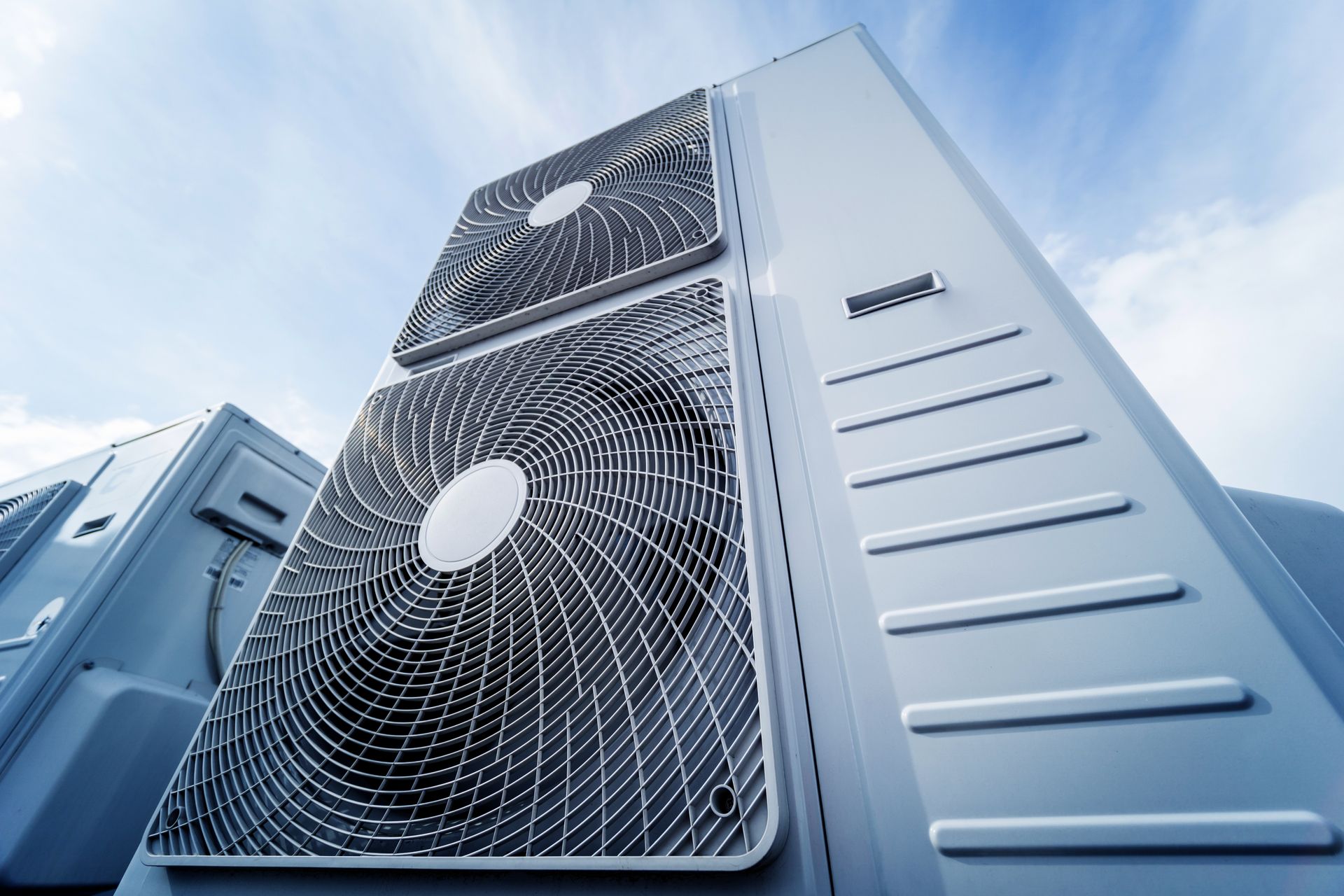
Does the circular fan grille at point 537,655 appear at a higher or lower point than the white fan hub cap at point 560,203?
lower

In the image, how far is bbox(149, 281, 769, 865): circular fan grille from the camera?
624 millimetres

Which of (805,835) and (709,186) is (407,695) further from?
(709,186)

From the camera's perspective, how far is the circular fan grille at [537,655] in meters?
0.62

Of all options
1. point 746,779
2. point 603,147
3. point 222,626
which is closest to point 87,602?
point 222,626

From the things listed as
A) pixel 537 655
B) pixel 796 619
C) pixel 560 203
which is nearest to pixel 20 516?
pixel 560 203

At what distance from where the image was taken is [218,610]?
1698mm

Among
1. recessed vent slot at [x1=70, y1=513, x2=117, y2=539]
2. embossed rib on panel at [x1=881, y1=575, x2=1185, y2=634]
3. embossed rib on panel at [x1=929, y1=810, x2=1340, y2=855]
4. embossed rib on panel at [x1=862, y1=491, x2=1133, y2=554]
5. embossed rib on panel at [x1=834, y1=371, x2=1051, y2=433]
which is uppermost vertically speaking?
recessed vent slot at [x1=70, y1=513, x2=117, y2=539]

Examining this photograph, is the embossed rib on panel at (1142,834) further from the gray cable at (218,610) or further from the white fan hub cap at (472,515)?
the gray cable at (218,610)

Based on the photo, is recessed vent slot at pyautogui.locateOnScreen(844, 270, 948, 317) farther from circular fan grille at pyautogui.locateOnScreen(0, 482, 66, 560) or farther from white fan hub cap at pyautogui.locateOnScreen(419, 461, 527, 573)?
circular fan grille at pyautogui.locateOnScreen(0, 482, 66, 560)

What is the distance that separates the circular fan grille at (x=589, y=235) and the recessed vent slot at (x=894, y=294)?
34cm

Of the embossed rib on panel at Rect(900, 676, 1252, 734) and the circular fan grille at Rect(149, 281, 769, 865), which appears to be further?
the circular fan grille at Rect(149, 281, 769, 865)

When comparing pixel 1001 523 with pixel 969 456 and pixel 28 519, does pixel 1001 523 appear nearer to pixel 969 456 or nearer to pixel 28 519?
pixel 969 456

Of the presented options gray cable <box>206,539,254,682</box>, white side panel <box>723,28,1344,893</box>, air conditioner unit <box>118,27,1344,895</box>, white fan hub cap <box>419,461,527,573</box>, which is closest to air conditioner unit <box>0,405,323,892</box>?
gray cable <box>206,539,254,682</box>

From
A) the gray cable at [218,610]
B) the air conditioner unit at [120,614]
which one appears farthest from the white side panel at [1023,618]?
the gray cable at [218,610]
